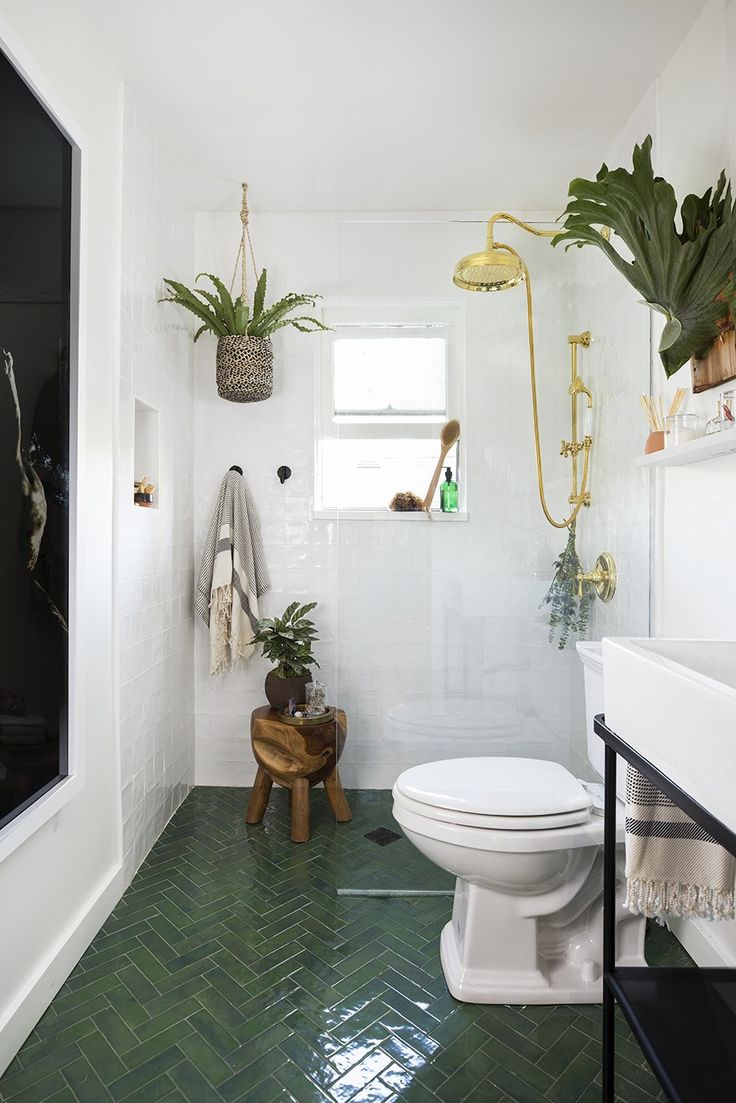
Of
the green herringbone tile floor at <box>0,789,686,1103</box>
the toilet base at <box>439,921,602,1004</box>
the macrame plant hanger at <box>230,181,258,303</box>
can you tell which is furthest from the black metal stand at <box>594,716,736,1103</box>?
the macrame plant hanger at <box>230,181,258,303</box>

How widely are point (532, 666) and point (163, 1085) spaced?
1504mm

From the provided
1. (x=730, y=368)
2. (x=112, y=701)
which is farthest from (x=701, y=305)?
(x=112, y=701)

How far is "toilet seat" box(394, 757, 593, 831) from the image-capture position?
5.82 feet

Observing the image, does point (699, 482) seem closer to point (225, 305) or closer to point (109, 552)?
point (109, 552)

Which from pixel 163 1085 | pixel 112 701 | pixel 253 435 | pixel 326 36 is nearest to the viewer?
pixel 163 1085

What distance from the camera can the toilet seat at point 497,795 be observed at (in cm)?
177

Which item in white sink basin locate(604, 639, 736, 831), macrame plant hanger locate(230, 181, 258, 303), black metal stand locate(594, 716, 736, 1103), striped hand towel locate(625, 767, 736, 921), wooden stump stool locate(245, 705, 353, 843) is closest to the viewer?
white sink basin locate(604, 639, 736, 831)

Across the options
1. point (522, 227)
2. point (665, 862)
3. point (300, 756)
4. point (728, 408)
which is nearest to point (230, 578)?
point (300, 756)

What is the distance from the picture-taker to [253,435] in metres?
3.19

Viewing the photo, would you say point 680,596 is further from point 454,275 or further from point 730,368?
point 454,275

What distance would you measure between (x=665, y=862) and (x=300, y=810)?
67.8 inches

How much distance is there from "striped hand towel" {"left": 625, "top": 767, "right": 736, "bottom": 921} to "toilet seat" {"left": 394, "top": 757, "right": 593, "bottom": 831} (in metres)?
0.59

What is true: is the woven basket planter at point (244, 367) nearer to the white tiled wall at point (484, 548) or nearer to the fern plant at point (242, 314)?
the fern plant at point (242, 314)

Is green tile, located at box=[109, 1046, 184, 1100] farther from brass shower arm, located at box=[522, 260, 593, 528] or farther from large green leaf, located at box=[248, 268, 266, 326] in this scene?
large green leaf, located at box=[248, 268, 266, 326]
